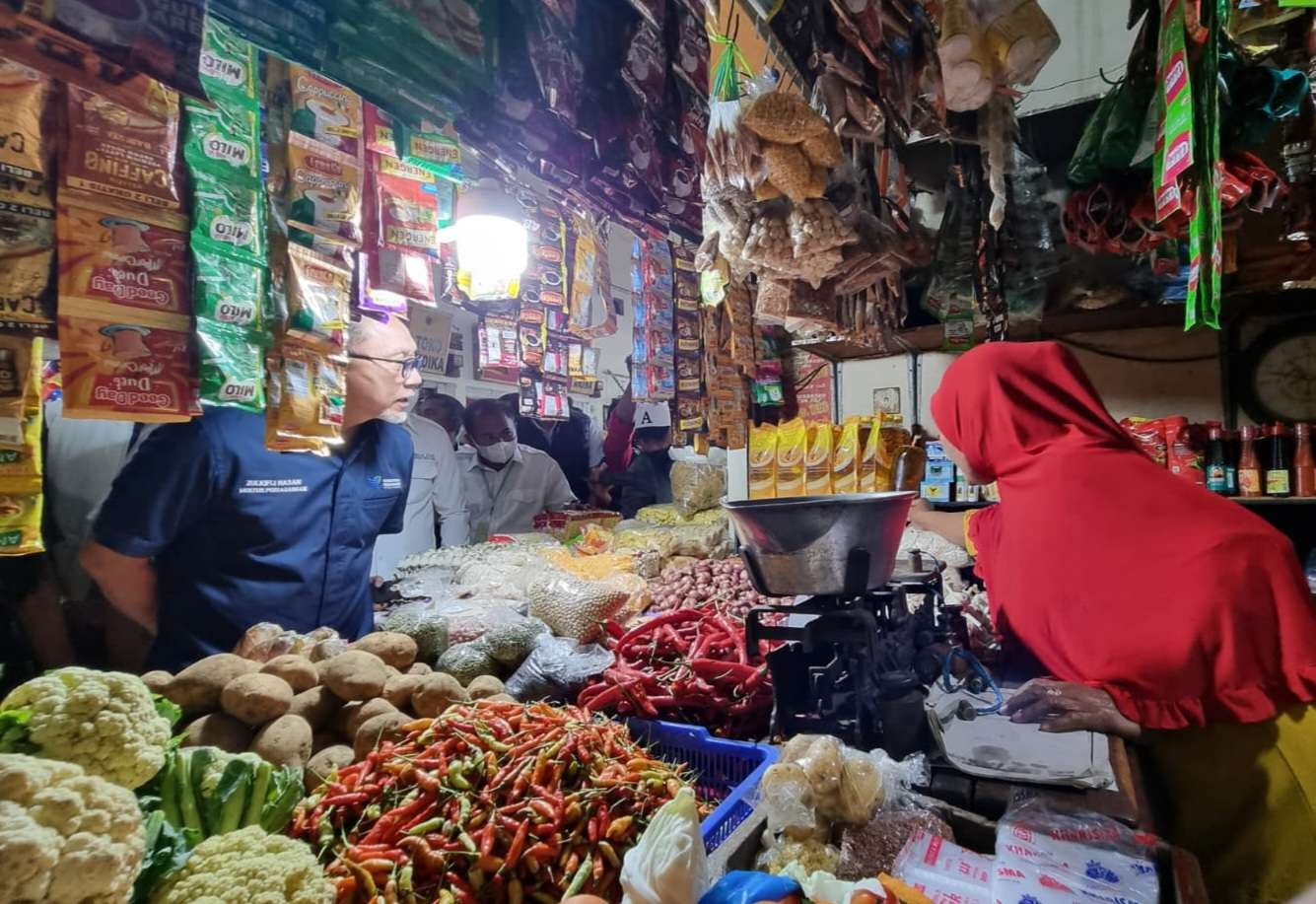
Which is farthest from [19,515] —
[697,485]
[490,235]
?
[697,485]

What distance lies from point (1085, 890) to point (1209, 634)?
106cm

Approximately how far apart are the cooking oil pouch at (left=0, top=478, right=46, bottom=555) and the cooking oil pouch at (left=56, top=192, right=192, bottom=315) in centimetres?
41

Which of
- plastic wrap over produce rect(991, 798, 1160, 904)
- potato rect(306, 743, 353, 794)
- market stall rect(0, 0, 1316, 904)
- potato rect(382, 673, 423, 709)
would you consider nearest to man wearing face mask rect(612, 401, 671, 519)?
market stall rect(0, 0, 1316, 904)

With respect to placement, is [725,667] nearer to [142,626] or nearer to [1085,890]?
[1085,890]

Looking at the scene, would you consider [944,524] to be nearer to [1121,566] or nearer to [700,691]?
[1121,566]

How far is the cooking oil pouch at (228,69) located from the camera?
1.62 m

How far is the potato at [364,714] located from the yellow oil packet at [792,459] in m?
3.14

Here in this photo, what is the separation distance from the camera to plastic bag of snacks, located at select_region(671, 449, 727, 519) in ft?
17.8

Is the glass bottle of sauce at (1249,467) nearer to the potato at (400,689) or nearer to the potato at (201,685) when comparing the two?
the potato at (400,689)

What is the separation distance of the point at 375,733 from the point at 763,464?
11.0 feet

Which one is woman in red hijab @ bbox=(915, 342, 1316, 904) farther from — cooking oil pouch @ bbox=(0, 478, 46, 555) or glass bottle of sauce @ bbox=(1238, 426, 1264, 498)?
cooking oil pouch @ bbox=(0, 478, 46, 555)

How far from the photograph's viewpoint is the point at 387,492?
331 cm

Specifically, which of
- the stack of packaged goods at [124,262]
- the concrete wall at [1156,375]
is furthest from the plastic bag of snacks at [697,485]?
the stack of packaged goods at [124,262]

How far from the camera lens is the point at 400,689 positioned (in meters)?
1.79
